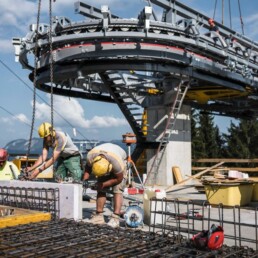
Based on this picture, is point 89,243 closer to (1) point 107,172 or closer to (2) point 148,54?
(1) point 107,172

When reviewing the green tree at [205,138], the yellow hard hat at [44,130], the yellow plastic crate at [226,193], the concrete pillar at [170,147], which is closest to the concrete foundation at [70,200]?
the yellow hard hat at [44,130]

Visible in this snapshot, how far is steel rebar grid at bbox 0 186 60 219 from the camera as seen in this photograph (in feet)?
23.0

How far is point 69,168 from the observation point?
31.9 feet

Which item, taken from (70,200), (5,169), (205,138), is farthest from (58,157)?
(205,138)

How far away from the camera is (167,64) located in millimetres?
15680

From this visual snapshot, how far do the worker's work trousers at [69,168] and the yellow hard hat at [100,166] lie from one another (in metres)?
2.39

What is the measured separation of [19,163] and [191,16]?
8.88 metres

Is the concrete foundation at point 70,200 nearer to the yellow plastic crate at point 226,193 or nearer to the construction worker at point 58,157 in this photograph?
the construction worker at point 58,157

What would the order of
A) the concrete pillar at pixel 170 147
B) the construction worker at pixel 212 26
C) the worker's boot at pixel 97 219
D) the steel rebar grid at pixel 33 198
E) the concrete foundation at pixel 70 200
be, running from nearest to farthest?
1. the concrete foundation at pixel 70 200
2. the steel rebar grid at pixel 33 198
3. the worker's boot at pixel 97 219
4. the construction worker at pixel 212 26
5. the concrete pillar at pixel 170 147

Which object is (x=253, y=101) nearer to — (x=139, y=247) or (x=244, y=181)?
(x=244, y=181)

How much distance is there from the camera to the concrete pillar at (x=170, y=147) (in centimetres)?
1834

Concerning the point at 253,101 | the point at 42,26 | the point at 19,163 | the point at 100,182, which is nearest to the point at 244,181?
the point at 100,182

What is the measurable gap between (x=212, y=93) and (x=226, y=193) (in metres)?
9.78

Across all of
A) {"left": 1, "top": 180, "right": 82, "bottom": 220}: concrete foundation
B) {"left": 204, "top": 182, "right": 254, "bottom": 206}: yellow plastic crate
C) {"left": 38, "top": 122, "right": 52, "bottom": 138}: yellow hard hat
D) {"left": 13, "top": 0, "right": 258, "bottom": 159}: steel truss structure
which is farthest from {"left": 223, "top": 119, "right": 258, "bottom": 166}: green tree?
{"left": 1, "top": 180, "right": 82, "bottom": 220}: concrete foundation
